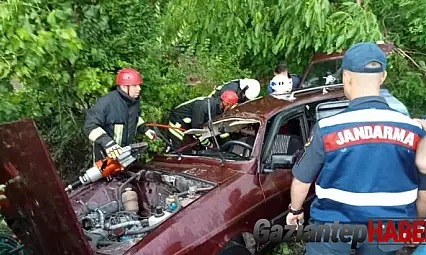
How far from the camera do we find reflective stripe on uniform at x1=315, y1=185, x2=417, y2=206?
2.14 m

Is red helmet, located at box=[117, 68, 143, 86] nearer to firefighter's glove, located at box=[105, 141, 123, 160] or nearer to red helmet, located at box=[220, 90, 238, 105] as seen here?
firefighter's glove, located at box=[105, 141, 123, 160]

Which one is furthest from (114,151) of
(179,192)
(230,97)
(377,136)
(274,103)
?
(377,136)

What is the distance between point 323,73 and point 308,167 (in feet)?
10.5

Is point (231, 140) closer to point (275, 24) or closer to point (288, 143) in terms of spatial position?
point (288, 143)

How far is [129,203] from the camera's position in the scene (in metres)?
4.02

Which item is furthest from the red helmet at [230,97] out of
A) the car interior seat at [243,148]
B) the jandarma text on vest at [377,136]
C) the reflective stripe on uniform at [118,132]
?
the jandarma text on vest at [377,136]

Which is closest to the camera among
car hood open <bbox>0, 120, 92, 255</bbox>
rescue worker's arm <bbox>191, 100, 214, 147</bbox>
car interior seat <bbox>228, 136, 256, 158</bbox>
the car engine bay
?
car hood open <bbox>0, 120, 92, 255</bbox>

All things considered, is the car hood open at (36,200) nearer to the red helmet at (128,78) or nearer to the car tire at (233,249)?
the car tire at (233,249)

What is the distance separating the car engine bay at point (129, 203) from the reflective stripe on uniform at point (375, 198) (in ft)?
5.09

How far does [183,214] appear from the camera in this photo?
338 centimetres

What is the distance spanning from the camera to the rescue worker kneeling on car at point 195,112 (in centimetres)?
567

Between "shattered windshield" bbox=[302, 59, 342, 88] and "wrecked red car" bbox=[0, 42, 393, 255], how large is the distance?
0.22 ft

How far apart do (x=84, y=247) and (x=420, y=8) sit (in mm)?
4823

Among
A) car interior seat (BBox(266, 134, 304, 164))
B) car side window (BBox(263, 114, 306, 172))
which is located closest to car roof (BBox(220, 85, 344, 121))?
car side window (BBox(263, 114, 306, 172))
